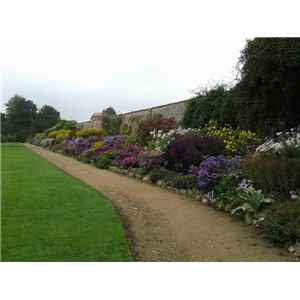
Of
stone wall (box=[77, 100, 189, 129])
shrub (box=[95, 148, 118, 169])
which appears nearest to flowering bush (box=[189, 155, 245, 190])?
shrub (box=[95, 148, 118, 169])

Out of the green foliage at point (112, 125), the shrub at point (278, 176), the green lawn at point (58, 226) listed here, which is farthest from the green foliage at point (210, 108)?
the green foliage at point (112, 125)

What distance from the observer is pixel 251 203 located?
4.67 metres

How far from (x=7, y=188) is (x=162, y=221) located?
14.8 feet

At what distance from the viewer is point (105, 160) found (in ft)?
39.1

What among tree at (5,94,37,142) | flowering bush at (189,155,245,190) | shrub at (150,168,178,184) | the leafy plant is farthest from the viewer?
tree at (5,94,37,142)

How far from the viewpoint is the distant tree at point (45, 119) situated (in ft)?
152

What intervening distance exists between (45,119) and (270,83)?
159ft

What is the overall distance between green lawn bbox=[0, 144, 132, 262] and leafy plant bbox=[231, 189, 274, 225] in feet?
7.13

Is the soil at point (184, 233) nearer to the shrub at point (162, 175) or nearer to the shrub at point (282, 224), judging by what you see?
the shrub at point (282, 224)

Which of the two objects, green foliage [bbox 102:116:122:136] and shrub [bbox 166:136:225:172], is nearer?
shrub [bbox 166:136:225:172]

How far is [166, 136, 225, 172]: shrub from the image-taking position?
24.3ft

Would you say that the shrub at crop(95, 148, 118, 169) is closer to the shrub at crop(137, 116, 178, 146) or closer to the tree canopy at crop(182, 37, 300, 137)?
the shrub at crop(137, 116, 178, 146)

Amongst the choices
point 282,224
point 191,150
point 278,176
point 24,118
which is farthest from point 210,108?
point 24,118

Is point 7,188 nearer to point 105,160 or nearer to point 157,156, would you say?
point 157,156
